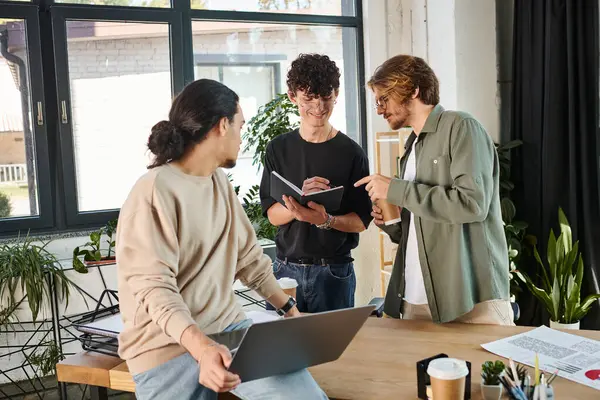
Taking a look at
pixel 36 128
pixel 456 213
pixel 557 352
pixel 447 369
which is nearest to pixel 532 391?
pixel 447 369

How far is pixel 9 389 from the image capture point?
390 centimetres

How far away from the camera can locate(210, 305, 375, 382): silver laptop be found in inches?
52.6

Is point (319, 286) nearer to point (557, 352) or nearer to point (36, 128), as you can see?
point (557, 352)

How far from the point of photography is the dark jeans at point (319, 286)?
2.46 m

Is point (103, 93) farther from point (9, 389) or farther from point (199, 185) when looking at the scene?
point (199, 185)

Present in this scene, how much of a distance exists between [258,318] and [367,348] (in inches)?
13.7

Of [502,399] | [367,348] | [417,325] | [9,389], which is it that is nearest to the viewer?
[502,399]

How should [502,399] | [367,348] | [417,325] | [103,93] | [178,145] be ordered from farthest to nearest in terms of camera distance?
1. [103,93]
2. [417,325]
3. [367,348]
4. [178,145]
5. [502,399]

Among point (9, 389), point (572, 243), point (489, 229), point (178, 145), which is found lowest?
point (9, 389)

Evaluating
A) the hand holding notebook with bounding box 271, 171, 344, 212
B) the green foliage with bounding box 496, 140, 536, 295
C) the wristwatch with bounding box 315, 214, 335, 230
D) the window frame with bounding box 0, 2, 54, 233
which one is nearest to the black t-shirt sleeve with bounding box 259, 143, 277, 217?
the hand holding notebook with bounding box 271, 171, 344, 212

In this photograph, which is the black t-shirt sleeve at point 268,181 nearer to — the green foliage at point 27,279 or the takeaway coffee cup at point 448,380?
the takeaway coffee cup at point 448,380

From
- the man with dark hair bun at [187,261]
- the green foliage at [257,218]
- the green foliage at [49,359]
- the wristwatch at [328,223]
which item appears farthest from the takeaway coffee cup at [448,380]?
the green foliage at [257,218]

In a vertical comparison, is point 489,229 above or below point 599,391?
above

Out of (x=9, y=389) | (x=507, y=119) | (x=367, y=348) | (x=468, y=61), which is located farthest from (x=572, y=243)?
(x=9, y=389)
